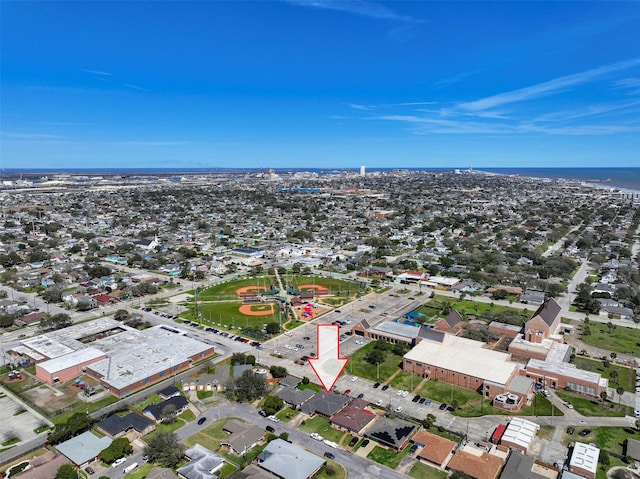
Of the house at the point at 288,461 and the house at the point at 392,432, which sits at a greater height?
the house at the point at 288,461

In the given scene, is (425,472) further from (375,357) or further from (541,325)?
(541,325)

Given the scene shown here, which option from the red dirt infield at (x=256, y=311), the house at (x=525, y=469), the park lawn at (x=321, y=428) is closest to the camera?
the house at (x=525, y=469)

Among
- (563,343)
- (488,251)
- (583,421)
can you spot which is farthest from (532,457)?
(488,251)

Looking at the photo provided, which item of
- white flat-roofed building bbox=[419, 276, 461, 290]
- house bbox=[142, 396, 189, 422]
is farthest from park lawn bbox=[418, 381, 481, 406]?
white flat-roofed building bbox=[419, 276, 461, 290]

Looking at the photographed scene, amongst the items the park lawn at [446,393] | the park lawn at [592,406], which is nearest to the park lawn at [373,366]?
the park lawn at [446,393]

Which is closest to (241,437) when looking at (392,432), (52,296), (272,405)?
(272,405)

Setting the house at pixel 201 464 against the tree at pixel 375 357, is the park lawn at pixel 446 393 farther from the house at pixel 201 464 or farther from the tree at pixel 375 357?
the house at pixel 201 464

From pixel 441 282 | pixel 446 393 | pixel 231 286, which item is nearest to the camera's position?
pixel 446 393

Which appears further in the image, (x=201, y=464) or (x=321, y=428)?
(x=321, y=428)
